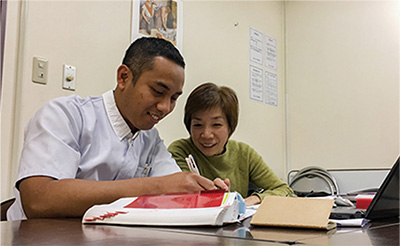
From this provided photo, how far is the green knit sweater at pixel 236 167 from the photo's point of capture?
198 centimetres

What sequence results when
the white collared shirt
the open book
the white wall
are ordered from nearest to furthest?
the open book → the white collared shirt → the white wall

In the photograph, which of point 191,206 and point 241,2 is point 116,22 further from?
point 191,206

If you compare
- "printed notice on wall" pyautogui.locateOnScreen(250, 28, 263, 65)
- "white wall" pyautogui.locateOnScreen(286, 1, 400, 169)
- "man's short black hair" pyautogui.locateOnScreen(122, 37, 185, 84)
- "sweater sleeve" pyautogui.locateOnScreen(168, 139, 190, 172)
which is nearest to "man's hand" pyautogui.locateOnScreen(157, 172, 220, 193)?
"man's short black hair" pyautogui.locateOnScreen(122, 37, 185, 84)

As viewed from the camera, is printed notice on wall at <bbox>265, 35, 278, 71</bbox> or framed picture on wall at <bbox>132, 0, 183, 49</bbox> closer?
framed picture on wall at <bbox>132, 0, 183, 49</bbox>

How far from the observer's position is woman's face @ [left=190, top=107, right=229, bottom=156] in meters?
1.95

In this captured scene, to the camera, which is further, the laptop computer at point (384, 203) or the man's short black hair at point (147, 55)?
the man's short black hair at point (147, 55)

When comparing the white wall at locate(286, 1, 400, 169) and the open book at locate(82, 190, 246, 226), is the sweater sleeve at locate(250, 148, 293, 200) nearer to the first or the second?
the open book at locate(82, 190, 246, 226)

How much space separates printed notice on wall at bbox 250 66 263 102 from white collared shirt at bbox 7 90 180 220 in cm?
180

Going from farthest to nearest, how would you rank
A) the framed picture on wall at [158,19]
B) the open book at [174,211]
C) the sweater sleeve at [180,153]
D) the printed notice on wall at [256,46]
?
the printed notice on wall at [256,46]
the framed picture on wall at [158,19]
the sweater sleeve at [180,153]
the open book at [174,211]

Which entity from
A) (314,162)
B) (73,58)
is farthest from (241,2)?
(73,58)

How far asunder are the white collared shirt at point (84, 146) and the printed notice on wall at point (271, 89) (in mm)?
2004

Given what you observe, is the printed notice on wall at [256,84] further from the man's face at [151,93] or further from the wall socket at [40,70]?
the man's face at [151,93]

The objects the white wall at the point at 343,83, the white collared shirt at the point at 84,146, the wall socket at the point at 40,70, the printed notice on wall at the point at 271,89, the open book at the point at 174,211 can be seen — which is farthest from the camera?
the printed notice on wall at the point at 271,89

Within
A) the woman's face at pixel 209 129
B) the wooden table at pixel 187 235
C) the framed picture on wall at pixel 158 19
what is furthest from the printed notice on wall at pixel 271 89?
the wooden table at pixel 187 235
